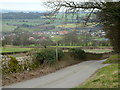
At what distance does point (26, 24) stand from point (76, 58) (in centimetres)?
782

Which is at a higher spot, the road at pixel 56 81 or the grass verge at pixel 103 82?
Result: the grass verge at pixel 103 82

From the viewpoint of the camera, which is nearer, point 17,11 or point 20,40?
point 17,11

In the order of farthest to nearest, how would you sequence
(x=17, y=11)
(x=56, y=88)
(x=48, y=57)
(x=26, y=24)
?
(x=26, y=24) < (x=17, y=11) < (x=48, y=57) < (x=56, y=88)

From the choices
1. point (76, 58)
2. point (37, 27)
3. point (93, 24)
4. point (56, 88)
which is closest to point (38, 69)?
point (93, 24)

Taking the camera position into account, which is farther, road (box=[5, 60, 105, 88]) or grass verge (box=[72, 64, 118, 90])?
road (box=[5, 60, 105, 88])

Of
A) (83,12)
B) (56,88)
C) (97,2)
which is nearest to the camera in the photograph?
(56,88)

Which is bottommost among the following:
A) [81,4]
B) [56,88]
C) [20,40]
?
[56,88]

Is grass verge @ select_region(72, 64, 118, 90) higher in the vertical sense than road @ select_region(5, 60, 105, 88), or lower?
higher

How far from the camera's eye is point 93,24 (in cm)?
1575

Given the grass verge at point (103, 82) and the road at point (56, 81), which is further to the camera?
the road at point (56, 81)

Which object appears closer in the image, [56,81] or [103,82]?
[103,82]

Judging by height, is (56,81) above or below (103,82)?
below

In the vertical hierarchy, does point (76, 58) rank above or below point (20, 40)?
below

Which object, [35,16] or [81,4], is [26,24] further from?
[81,4]
